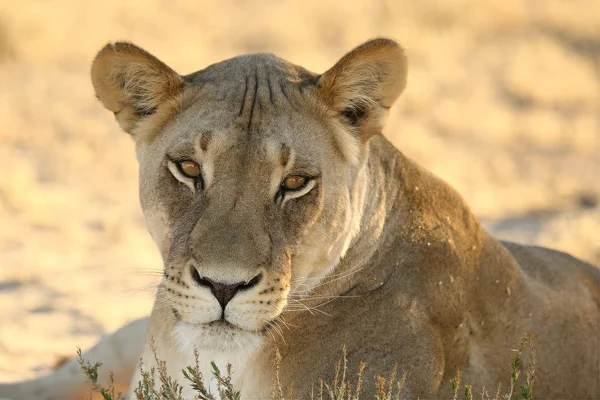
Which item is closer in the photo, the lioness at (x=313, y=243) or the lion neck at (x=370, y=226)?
the lioness at (x=313, y=243)

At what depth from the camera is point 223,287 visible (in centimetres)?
372

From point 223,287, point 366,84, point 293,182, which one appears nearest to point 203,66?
point 366,84

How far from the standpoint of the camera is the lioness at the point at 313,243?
3.89 m

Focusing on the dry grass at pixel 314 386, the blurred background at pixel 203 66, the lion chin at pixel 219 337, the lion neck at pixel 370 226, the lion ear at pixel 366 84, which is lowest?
the dry grass at pixel 314 386

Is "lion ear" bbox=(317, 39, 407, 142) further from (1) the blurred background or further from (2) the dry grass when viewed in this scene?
(1) the blurred background

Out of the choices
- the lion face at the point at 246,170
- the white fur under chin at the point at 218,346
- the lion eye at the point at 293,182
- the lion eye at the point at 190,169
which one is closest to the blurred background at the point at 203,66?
the white fur under chin at the point at 218,346

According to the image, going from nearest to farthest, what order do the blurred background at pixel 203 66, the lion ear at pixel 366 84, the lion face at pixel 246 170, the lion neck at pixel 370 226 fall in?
the lion face at pixel 246 170
the lion ear at pixel 366 84
the lion neck at pixel 370 226
the blurred background at pixel 203 66

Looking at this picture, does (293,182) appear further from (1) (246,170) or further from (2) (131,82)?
(2) (131,82)

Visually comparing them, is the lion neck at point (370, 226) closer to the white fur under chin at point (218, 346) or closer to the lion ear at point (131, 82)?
the white fur under chin at point (218, 346)

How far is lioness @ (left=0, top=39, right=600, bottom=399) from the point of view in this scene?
12.8ft

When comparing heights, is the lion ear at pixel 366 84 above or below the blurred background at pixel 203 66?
below

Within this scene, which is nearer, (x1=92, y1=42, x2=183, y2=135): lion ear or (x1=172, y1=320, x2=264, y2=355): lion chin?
(x1=172, y1=320, x2=264, y2=355): lion chin

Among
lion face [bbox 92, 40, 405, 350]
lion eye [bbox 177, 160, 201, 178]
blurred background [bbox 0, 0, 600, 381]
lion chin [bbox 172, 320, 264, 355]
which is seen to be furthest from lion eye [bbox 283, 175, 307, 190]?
blurred background [bbox 0, 0, 600, 381]

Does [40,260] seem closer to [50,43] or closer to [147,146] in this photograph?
[50,43]
